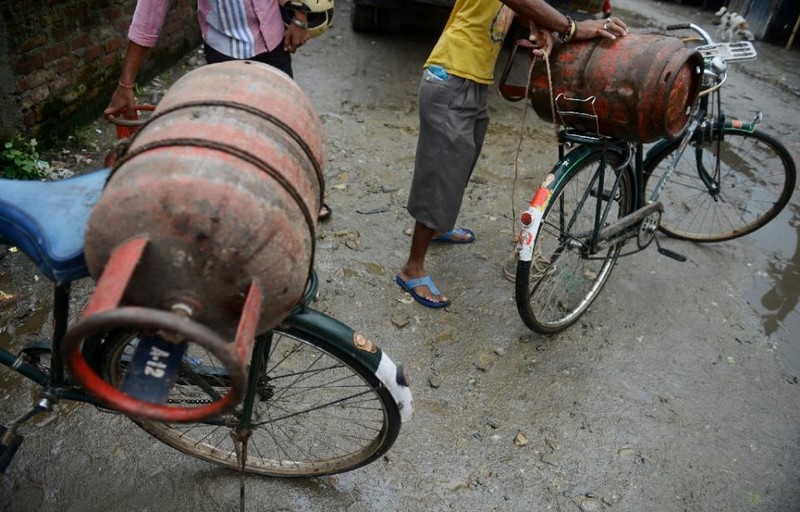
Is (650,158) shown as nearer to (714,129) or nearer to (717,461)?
(714,129)

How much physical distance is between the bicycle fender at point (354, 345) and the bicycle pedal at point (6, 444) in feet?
3.03

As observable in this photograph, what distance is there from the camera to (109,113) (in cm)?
198

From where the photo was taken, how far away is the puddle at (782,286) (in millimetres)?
3053

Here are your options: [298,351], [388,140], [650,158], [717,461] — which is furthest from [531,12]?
[388,140]

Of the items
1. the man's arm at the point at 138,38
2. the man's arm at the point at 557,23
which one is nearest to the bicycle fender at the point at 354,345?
the man's arm at the point at 138,38

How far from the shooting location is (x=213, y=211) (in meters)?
1.04

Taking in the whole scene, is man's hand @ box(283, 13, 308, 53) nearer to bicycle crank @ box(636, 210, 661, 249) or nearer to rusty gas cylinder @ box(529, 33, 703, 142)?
rusty gas cylinder @ box(529, 33, 703, 142)

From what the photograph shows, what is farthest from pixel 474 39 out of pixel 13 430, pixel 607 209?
pixel 13 430

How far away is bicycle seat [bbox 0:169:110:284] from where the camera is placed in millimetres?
1335

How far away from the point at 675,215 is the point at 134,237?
3800 mm

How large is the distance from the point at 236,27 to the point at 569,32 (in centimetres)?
143

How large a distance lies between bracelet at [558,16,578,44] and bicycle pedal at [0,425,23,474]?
2398 millimetres

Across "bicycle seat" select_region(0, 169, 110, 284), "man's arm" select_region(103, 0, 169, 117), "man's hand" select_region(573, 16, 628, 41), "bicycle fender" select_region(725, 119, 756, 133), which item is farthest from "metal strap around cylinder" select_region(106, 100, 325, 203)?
"bicycle fender" select_region(725, 119, 756, 133)

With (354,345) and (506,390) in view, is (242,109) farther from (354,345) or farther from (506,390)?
(506,390)
